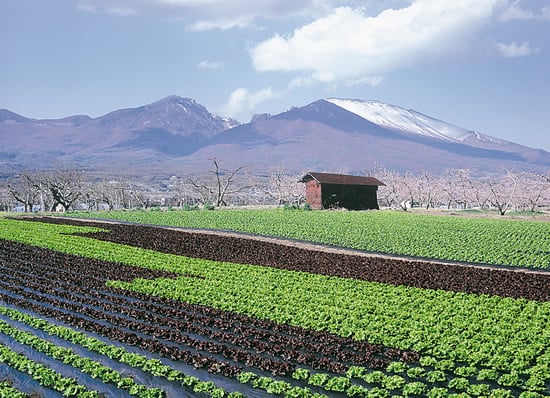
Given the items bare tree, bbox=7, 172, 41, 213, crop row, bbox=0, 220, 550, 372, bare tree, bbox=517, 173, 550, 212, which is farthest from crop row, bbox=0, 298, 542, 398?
bare tree, bbox=517, 173, 550, 212

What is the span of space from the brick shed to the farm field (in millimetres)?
37950

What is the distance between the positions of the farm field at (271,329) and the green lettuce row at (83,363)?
0.11 ft

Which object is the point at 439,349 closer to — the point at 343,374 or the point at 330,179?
the point at 343,374

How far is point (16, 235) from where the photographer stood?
1293 inches

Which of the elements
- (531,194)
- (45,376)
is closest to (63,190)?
(45,376)

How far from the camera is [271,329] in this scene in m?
13.5

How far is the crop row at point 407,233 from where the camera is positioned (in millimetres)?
28219

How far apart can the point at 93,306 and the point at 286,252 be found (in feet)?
43.9

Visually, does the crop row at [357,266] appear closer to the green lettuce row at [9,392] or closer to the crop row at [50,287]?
the crop row at [50,287]

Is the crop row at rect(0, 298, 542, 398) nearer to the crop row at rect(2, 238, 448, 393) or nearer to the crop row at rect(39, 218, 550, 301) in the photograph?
the crop row at rect(2, 238, 448, 393)

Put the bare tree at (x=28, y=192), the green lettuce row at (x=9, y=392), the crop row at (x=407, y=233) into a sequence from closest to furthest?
1. the green lettuce row at (x=9, y=392)
2. the crop row at (x=407, y=233)
3. the bare tree at (x=28, y=192)

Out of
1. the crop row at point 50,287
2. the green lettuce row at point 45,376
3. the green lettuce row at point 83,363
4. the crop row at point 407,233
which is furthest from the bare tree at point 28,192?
the green lettuce row at point 45,376

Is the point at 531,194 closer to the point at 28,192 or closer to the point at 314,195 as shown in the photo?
the point at 314,195

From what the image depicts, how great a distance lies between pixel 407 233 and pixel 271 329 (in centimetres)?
2473
